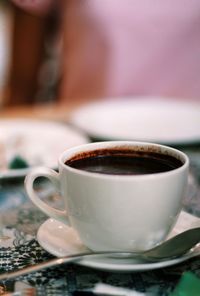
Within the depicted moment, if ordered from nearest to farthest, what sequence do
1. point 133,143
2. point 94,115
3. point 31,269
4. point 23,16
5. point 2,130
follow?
point 31,269
point 133,143
point 2,130
point 94,115
point 23,16

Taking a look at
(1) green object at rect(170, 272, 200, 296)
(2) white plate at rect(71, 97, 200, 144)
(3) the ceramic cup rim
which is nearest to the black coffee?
(3) the ceramic cup rim

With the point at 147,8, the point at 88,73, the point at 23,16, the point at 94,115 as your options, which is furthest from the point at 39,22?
the point at 94,115

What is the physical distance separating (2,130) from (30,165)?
0.23m

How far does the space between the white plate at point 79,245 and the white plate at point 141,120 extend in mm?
413

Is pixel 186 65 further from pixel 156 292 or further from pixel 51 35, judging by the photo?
pixel 156 292

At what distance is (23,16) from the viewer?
2.16 metres

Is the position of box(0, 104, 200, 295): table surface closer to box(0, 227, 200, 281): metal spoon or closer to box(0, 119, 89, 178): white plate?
box(0, 227, 200, 281): metal spoon

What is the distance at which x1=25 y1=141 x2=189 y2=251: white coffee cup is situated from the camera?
1.53ft

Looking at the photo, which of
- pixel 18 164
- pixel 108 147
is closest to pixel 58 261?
pixel 108 147

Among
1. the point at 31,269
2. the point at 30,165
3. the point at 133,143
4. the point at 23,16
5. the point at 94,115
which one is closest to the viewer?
the point at 31,269

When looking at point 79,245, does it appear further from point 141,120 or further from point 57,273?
point 141,120

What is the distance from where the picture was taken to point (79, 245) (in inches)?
20.9

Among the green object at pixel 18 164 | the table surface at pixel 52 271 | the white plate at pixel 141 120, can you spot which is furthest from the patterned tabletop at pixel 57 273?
the white plate at pixel 141 120

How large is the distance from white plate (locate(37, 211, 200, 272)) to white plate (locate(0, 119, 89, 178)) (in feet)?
0.98
